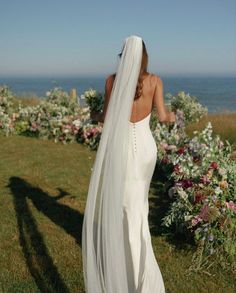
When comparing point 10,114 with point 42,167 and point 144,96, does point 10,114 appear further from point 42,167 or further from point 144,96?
point 144,96

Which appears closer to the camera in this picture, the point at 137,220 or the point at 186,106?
the point at 137,220

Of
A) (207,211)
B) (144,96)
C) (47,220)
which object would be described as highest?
A: (144,96)

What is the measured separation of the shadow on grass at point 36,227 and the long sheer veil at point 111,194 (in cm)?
114

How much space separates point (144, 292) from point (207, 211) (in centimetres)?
172

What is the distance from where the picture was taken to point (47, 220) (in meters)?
8.23

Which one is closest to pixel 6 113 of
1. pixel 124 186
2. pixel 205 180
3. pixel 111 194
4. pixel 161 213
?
→ pixel 161 213

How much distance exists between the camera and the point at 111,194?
4723 mm

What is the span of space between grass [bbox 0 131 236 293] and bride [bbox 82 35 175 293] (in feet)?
2.76

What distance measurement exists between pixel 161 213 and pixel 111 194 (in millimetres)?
4054

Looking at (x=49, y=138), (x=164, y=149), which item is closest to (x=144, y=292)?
(x=164, y=149)

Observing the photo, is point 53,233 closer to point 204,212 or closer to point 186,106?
point 204,212

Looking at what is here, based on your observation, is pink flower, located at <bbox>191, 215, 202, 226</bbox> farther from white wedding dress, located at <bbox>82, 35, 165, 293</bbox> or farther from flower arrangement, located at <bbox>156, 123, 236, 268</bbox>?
white wedding dress, located at <bbox>82, 35, 165, 293</bbox>

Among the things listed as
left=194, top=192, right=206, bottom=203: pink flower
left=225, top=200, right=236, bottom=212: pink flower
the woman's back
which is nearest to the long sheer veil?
the woman's back

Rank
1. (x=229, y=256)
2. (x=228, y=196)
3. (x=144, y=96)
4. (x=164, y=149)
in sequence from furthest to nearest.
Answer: (x=164, y=149) → (x=228, y=196) → (x=229, y=256) → (x=144, y=96)
